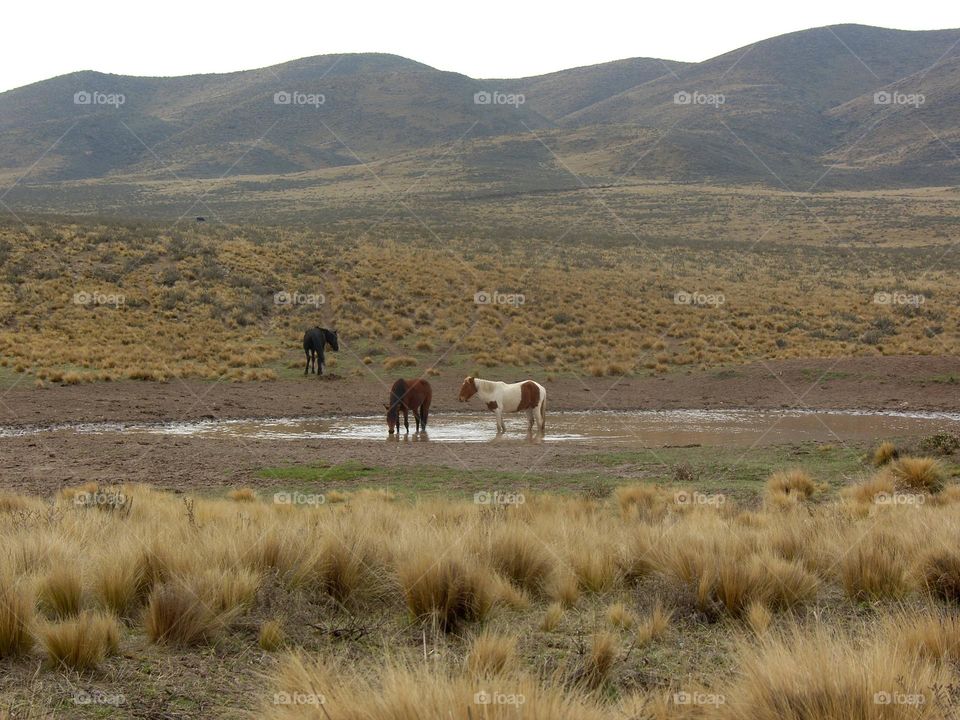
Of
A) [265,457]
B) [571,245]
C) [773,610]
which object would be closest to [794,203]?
[571,245]

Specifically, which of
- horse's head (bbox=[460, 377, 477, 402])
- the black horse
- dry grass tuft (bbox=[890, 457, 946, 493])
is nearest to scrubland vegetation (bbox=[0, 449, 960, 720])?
dry grass tuft (bbox=[890, 457, 946, 493])

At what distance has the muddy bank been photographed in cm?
2241

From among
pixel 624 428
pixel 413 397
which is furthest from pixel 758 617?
pixel 624 428

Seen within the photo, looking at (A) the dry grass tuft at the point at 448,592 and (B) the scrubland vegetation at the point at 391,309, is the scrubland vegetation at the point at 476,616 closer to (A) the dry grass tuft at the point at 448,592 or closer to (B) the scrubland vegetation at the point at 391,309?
(A) the dry grass tuft at the point at 448,592

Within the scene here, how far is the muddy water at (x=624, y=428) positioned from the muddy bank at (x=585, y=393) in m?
1.01

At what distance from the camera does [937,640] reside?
4.55m

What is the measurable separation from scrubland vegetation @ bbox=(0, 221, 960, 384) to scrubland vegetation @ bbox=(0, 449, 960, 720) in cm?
2181

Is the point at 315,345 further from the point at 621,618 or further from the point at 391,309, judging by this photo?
the point at 621,618

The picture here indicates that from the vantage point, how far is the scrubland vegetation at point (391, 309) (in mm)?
30781

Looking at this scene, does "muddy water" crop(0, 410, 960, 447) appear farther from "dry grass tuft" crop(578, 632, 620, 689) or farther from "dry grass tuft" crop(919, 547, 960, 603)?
"dry grass tuft" crop(578, 632, 620, 689)

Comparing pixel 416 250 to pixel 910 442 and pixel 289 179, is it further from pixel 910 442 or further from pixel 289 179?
pixel 289 179

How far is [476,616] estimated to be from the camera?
560cm

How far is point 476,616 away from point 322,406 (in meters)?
18.7

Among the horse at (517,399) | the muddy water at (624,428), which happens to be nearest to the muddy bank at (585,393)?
the muddy water at (624,428)
